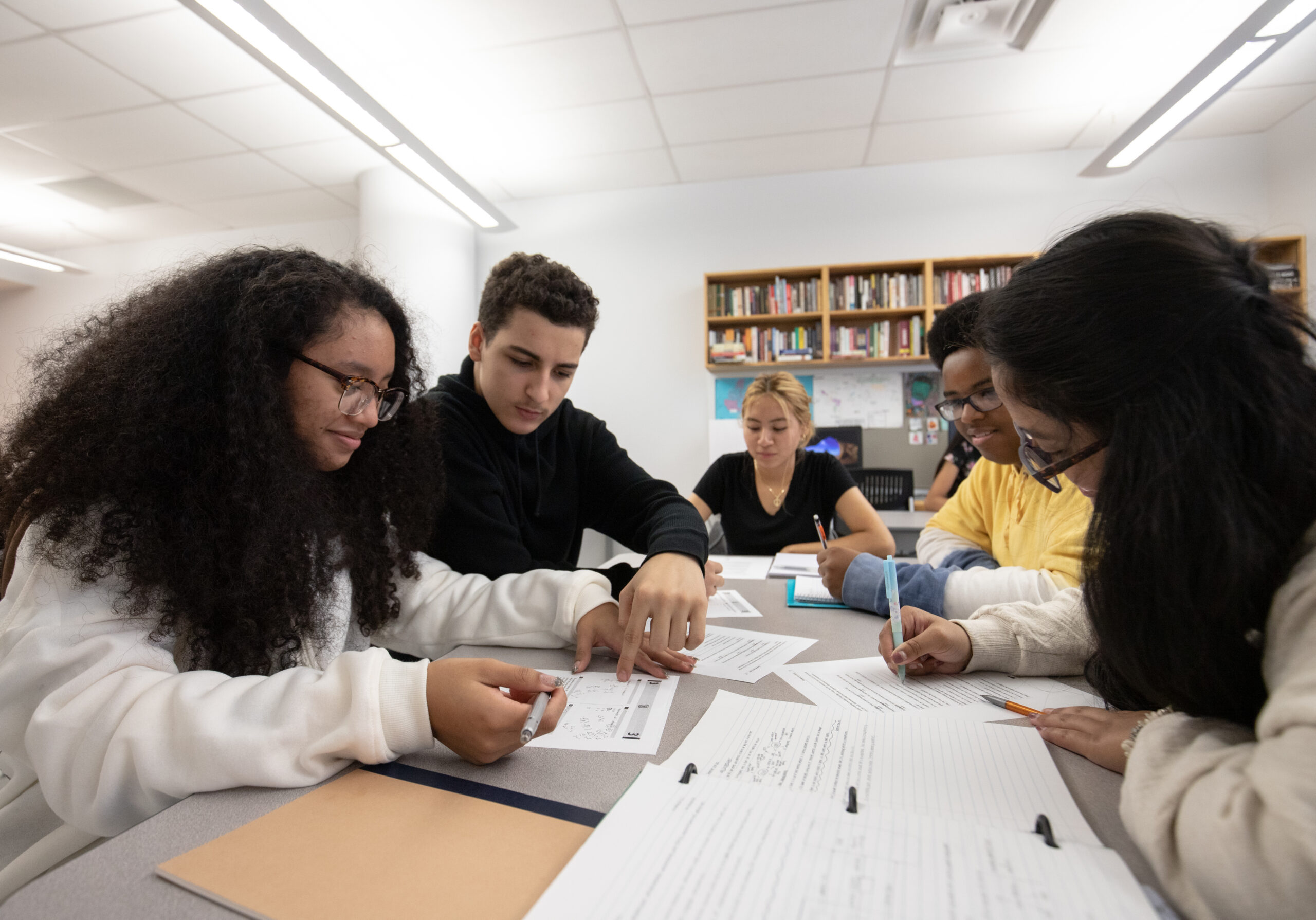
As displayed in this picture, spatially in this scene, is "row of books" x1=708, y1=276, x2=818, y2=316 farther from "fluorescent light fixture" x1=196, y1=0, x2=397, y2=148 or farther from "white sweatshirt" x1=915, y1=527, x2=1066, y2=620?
"white sweatshirt" x1=915, y1=527, x2=1066, y2=620

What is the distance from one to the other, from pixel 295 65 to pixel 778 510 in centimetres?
240

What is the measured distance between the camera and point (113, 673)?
62cm

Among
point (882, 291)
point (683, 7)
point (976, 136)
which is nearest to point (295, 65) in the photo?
point (683, 7)

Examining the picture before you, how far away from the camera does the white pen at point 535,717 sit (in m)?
0.59

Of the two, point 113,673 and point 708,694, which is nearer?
point 113,673

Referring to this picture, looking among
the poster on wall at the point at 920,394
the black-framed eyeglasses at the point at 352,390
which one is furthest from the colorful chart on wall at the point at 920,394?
the black-framed eyeglasses at the point at 352,390

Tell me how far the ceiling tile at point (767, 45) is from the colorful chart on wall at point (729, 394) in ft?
5.66

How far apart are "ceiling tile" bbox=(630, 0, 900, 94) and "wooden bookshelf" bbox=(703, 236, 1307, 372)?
1166 millimetres

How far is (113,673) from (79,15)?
10.6ft

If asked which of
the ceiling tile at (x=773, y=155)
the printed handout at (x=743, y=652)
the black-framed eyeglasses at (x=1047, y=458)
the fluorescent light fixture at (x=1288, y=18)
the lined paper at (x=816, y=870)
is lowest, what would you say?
the printed handout at (x=743, y=652)

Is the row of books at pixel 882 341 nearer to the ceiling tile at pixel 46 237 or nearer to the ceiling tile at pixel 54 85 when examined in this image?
the ceiling tile at pixel 54 85

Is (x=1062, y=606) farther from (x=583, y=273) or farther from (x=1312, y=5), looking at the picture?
(x=583, y=273)

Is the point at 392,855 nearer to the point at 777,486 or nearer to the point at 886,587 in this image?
the point at 886,587

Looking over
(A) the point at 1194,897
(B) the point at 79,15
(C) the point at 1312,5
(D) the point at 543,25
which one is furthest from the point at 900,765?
(B) the point at 79,15
